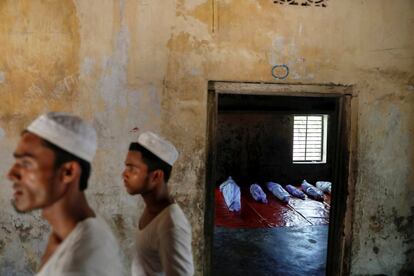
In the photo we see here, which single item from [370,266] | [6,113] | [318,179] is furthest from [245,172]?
[6,113]

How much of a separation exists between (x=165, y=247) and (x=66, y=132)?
797 millimetres

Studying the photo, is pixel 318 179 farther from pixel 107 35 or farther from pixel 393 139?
pixel 107 35

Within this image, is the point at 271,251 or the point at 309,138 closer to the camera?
the point at 271,251

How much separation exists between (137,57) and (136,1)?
0.47 m

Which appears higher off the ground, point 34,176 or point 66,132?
point 66,132

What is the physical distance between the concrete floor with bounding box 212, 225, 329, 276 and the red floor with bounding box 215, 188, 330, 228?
27 cm

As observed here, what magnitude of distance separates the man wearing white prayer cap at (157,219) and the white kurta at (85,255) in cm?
48

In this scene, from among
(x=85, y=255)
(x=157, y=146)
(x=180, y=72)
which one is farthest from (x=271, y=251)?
(x=85, y=255)

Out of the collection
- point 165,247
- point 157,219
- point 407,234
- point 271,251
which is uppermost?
point 157,219

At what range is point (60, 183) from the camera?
138 centimetres

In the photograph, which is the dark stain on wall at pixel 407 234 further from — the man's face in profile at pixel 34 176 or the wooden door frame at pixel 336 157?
the man's face in profile at pixel 34 176

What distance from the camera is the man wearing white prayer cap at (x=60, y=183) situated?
52.5 inches

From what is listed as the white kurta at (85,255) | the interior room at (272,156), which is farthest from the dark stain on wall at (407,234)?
the white kurta at (85,255)

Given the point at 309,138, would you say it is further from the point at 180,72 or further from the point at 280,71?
the point at 180,72
